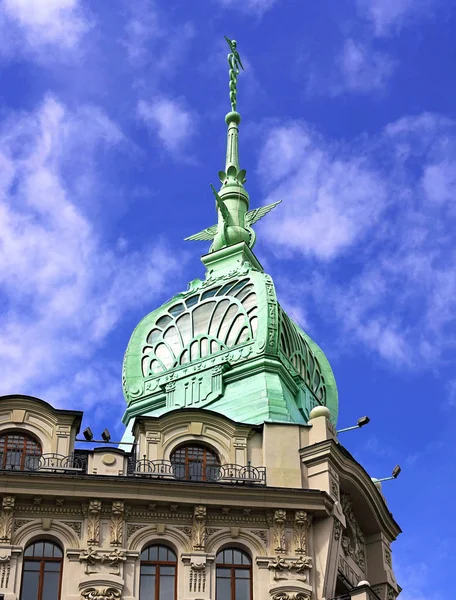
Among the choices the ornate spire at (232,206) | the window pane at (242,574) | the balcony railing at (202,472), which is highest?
the ornate spire at (232,206)

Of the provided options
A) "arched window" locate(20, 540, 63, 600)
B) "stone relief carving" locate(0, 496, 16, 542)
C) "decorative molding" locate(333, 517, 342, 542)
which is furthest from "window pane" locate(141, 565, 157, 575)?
"decorative molding" locate(333, 517, 342, 542)

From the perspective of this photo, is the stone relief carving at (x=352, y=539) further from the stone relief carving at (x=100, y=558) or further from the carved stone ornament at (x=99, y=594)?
the carved stone ornament at (x=99, y=594)

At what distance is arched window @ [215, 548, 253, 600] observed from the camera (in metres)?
Answer: 36.6

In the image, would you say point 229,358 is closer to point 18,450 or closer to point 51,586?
point 18,450

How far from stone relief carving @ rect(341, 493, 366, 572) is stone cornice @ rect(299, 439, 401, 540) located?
2.16 feet

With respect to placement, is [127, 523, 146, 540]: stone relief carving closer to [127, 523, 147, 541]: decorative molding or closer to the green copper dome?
[127, 523, 147, 541]: decorative molding

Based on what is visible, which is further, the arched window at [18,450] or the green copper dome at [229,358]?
the green copper dome at [229,358]

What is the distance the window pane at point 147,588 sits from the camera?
119ft

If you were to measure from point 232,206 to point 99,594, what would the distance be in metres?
23.8

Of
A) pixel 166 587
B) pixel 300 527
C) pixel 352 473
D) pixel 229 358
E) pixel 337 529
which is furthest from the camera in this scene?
pixel 229 358

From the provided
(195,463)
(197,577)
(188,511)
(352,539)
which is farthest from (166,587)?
(352,539)

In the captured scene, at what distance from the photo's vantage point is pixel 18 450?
128ft

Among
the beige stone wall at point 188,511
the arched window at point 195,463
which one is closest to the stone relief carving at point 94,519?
the beige stone wall at point 188,511

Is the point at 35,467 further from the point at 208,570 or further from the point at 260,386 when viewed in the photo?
the point at 260,386
